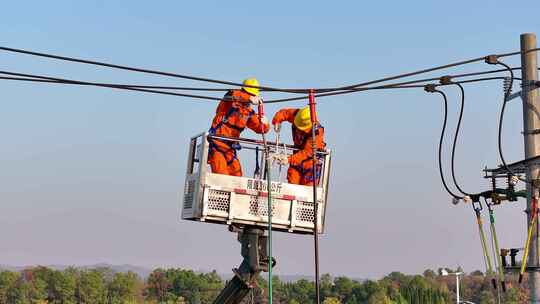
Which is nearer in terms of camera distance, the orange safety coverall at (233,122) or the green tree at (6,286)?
the orange safety coverall at (233,122)

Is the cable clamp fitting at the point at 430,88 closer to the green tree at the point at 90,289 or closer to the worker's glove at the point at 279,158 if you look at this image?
the worker's glove at the point at 279,158

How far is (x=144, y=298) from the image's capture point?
486 feet

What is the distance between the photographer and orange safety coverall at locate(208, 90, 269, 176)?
15953mm

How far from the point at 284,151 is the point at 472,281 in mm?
158950

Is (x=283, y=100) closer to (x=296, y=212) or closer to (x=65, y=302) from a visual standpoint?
(x=296, y=212)

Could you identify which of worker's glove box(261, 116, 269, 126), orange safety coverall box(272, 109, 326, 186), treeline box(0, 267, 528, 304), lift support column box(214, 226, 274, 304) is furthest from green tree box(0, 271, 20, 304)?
worker's glove box(261, 116, 269, 126)

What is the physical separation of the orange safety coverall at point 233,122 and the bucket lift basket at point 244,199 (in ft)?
0.84

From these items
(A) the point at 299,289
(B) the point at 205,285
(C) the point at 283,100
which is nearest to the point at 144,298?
(B) the point at 205,285

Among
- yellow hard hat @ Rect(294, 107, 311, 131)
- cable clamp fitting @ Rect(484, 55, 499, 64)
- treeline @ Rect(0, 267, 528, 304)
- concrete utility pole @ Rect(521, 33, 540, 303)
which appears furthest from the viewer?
treeline @ Rect(0, 267, 528, 304)

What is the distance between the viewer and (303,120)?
55.0 ft

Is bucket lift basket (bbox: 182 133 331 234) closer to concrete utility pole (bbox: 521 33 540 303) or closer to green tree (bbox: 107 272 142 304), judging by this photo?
concrete utility pole (bbox: 521 33 540 303)

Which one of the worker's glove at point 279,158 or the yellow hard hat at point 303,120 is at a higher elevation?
the yellow hard hat at point 303,120

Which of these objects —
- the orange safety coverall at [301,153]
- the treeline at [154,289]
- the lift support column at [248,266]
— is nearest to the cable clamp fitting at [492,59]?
the orange safety coverall at [301,153]

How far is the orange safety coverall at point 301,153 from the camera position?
1645cm
